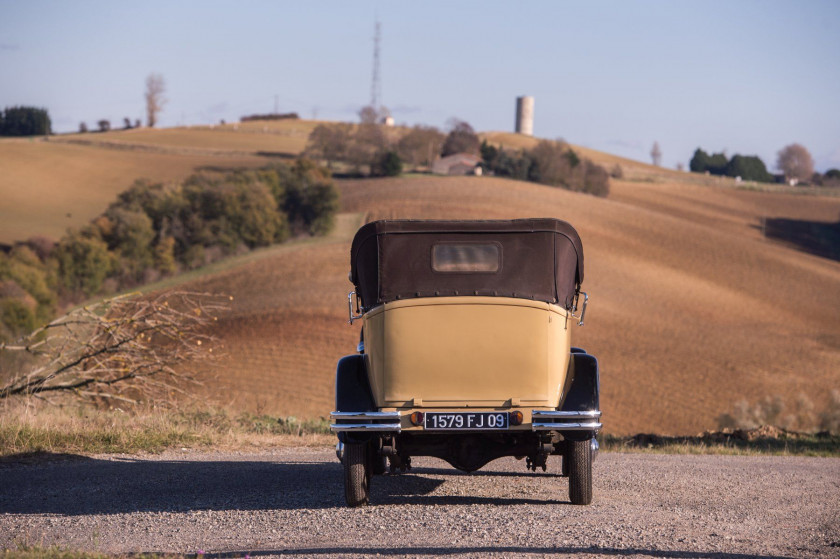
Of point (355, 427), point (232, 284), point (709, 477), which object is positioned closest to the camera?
point (355, 427)

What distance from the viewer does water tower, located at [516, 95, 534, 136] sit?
6727 inches

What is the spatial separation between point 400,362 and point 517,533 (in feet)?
5.49

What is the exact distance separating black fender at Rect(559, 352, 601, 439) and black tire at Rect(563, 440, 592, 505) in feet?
0.47

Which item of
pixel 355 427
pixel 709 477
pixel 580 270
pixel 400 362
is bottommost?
pixel 709 477

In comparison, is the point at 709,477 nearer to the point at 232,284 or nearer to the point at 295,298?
the point at 295,298

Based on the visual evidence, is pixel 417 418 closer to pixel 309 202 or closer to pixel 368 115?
pixel 309 202

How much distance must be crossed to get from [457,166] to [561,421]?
93110mm

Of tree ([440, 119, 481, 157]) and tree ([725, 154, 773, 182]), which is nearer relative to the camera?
tree ([440, 119, 481, 157])

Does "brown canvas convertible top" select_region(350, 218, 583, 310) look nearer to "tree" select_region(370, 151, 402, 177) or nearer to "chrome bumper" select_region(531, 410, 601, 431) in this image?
"chrome bumper" select_region(531, 410, 601, 431)

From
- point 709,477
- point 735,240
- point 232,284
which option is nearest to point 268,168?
point 232,284

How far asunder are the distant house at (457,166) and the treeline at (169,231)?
26.3 metres

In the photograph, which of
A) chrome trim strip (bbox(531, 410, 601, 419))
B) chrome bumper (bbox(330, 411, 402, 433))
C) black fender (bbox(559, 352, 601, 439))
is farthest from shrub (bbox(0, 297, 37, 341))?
chrome trim strip (bbox(531, 410, 601, 419))

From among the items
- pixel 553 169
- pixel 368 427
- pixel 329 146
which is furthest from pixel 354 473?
pixel 329 146

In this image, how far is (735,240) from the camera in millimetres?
73812
